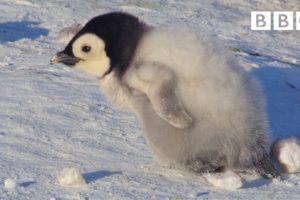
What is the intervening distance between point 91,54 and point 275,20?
497 cm

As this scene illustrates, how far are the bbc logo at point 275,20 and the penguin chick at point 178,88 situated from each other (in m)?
4.18

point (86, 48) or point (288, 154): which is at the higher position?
point (86, 48)

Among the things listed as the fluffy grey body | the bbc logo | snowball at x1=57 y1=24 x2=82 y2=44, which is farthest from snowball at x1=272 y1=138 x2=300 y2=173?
the bbc logo

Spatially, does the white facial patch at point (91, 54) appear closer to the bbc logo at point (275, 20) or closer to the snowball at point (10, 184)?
the snowball at point (10, 184)

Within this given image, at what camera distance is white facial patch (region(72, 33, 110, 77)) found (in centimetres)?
364

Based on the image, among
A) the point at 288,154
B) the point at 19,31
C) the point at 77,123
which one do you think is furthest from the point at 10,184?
the point at 19,31

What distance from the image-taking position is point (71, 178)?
3402 mm

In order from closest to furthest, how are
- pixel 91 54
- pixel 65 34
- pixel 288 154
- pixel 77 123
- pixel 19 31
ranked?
pixel 91 54
pixel 288 154
pixel 77 123
pixel 65 34
pixel 19 31

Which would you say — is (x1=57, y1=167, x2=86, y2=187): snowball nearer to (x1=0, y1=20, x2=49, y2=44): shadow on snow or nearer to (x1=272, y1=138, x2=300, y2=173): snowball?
(x1=272, y1=138, x2=300, y2=173): snowball

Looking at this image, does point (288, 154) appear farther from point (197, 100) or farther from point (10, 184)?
point (10, 184)

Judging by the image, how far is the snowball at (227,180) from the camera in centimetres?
360

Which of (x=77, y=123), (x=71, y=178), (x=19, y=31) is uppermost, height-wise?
(x=71, y=178)

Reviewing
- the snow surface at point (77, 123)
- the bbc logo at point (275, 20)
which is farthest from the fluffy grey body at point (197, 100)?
the bbc logo at point (275, 20)

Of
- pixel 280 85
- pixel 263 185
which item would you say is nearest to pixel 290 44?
pixel 280 85
